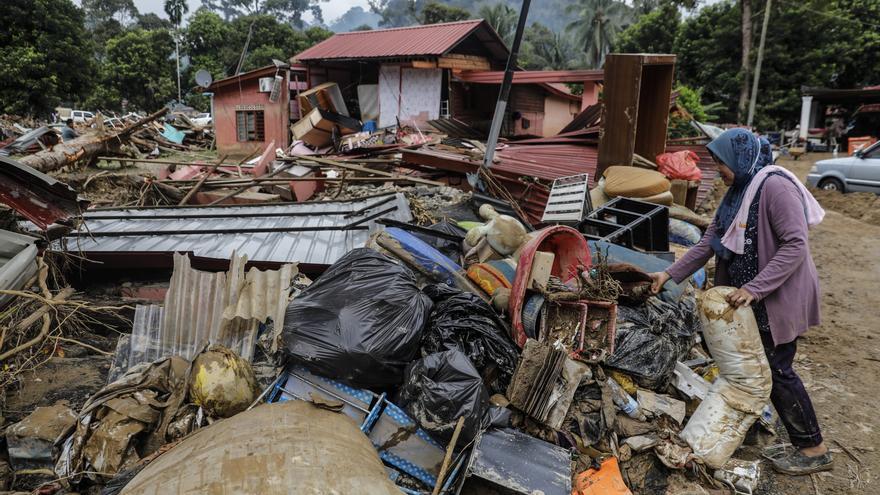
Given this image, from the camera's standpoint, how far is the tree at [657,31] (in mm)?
24312

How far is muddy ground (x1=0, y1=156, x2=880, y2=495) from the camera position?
8.64ft

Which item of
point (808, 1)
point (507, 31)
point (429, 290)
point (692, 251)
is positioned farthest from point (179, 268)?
point (507, 31)

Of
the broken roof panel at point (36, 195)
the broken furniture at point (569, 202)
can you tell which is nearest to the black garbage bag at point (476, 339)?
the broken furniture at point (569, 202)

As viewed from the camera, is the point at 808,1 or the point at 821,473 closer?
the point at 821,473

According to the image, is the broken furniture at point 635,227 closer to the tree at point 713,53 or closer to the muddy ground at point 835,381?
the muddy ground at point 835,381

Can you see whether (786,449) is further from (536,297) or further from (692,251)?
(536,297)

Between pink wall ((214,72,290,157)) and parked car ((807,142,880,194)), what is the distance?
582 inches

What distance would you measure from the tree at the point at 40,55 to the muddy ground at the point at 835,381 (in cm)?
2148

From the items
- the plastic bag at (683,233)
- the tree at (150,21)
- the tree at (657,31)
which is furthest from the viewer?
the tree at (150,21)

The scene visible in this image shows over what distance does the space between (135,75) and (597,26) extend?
31.3 m

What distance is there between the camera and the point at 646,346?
Answer: 9.54 ft

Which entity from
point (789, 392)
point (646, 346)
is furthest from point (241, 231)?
point (789, 392)

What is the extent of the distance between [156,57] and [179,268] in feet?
107

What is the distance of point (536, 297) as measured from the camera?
2.96 metres
